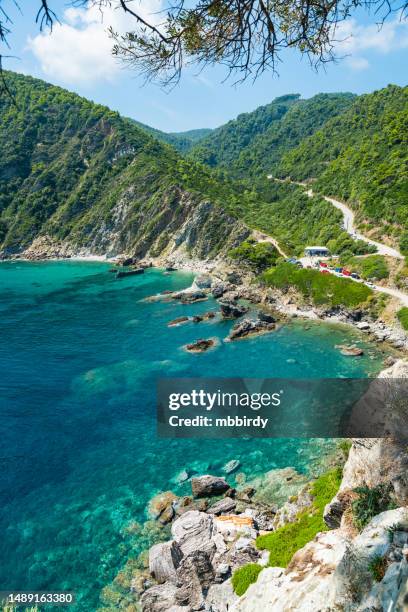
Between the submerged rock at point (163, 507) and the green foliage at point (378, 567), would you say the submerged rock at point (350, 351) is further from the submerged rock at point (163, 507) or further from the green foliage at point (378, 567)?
A: the green foliage at point (378, 567)

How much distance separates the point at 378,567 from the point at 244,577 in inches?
371

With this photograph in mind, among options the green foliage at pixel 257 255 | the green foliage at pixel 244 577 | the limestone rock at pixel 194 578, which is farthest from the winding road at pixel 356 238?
the limestone rock at pixel 194 578

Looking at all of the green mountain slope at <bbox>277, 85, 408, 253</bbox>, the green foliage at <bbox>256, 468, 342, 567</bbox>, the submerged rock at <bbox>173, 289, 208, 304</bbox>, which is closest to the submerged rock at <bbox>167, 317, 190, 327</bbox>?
the submerged rock at <bbox>173, 289, 208, 304</bbox>

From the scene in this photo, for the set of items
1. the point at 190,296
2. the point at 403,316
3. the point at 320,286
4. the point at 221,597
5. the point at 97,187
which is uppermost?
the point at 97,187

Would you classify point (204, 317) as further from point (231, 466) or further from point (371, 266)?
point (231, 466)

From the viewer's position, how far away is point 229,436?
29953 millimetres

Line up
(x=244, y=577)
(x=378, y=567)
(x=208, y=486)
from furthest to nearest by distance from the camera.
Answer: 1. (x=208, y=486)
2. (x=244, y=577)
3. (x=378, y=567)

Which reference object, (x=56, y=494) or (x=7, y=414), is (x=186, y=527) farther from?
(x=7, y=414)

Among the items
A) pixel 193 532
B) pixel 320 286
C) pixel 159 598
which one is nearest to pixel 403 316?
pixel 320 286

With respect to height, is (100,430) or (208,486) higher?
(208,486)

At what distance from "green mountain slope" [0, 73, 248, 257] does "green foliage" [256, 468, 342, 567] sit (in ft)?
254

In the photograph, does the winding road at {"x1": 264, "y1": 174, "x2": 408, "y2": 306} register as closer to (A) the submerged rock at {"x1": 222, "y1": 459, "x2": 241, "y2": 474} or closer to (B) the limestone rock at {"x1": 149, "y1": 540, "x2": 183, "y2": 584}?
(A) the submerged rock at {"x1": 222, "y1": 459, "x2": 241, "y2": 474}

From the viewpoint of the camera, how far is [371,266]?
58469 mm

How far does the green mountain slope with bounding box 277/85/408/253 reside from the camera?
232 feet
